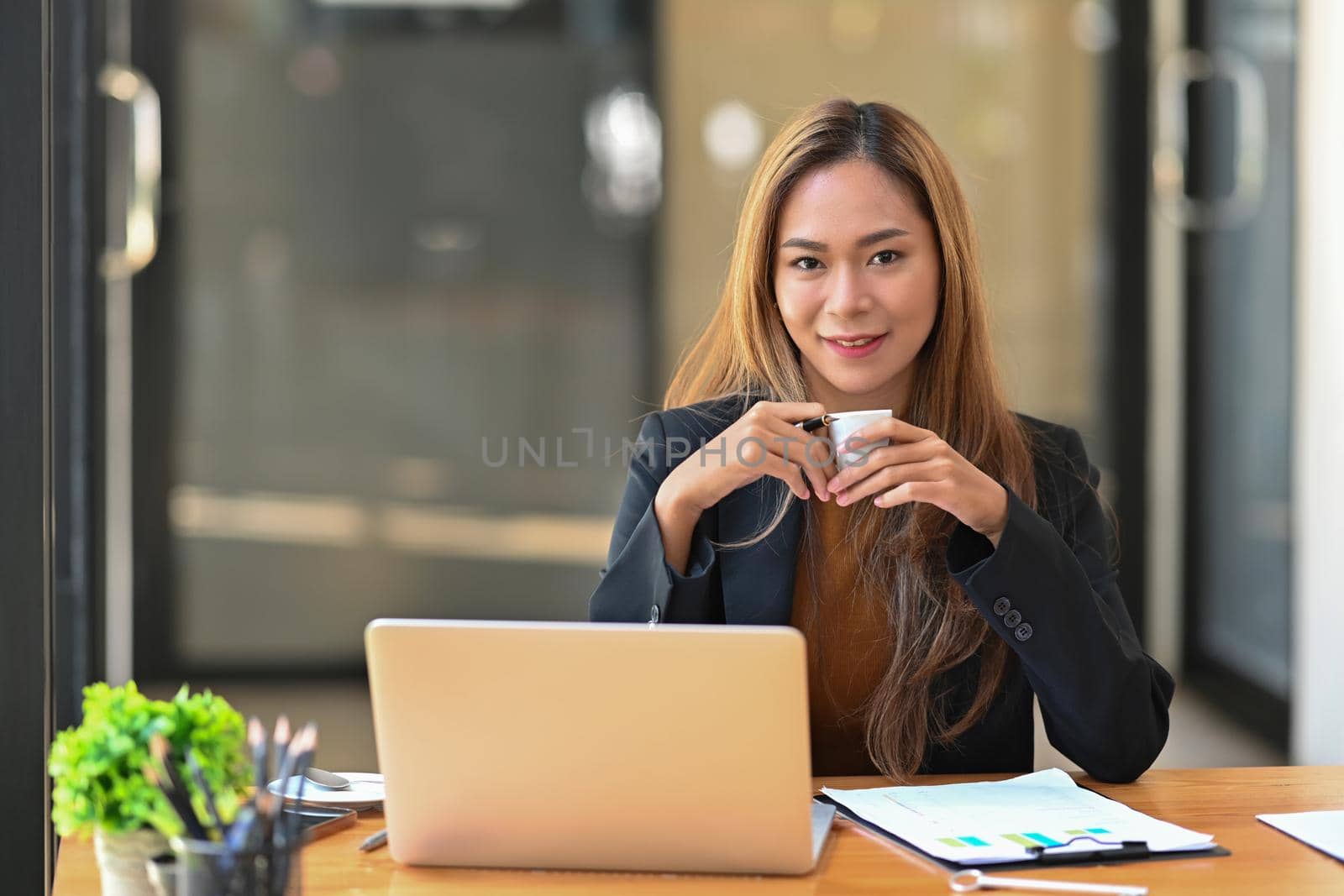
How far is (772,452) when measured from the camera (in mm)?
1483

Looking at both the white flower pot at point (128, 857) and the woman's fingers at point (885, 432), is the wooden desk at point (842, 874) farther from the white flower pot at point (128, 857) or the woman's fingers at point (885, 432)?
the woman's fingers at point (885, 432)

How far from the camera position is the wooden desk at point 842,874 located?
3.56 feet

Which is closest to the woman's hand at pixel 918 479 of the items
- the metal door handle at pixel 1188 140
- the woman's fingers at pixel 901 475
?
the woman's fingers at pixel 901 475

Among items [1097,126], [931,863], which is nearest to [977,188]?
[1097,126]

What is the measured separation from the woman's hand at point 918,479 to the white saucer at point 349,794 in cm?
58

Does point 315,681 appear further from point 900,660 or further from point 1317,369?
point 1317,369

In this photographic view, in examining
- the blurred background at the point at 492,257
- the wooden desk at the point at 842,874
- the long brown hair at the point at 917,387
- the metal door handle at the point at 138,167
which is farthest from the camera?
the blurred background at the point at 492,257

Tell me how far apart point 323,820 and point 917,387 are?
1.00 meters

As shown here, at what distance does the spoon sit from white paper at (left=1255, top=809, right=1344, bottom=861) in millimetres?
919

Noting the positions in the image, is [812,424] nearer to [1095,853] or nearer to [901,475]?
[901,475]

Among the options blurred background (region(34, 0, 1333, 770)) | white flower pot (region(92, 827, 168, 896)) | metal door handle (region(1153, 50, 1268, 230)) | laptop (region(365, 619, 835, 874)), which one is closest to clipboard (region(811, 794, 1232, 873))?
laptop (region(365, 619, 835, 874))

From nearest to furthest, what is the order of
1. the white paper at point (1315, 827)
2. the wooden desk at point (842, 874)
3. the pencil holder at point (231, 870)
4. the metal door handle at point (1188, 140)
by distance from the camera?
the pencil holder at point (231, 870) → the wooden desk at point (842, 874) → the white paper at point (1315, 827) → the metal door handle at point (1188, 140)

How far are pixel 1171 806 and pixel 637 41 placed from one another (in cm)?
270

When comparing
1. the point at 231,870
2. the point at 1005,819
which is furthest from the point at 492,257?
the point at 231,870
